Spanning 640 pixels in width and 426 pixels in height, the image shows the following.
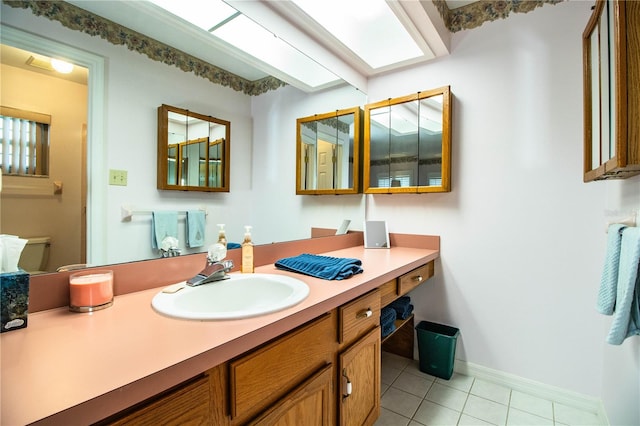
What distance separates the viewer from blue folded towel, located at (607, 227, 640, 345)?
2.86 feet

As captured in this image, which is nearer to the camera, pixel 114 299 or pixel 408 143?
pixel 114 299

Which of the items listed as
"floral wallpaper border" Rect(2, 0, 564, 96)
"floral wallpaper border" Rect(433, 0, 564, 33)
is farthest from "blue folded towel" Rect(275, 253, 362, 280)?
"floral wallpaper border" Rect(433, 0, 564, 33)

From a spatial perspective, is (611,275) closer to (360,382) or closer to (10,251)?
→ (360,382)

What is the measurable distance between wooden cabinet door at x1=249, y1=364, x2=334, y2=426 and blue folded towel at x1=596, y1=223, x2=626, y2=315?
979 mm

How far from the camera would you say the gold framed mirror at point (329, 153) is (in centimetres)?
180

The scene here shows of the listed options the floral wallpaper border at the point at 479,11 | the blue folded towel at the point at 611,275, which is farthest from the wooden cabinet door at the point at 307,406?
the floral wallpaper border at the point at 479,11

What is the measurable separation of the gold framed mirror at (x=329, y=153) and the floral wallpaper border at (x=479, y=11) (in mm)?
759

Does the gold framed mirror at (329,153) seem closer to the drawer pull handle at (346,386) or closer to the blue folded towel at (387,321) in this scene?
the blue folded towel at (387,321)

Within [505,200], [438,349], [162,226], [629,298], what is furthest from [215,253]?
[505,200]

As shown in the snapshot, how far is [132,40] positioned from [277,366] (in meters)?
1.18

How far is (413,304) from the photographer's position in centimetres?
206

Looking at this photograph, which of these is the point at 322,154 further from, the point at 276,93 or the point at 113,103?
the point at 113,103

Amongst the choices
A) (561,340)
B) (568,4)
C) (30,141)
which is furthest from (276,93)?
(561,340)

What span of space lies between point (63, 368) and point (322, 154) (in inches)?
64.9
